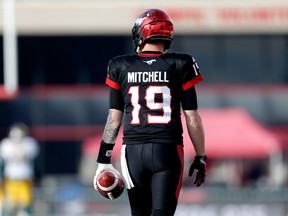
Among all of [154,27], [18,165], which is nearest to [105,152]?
[154,27]

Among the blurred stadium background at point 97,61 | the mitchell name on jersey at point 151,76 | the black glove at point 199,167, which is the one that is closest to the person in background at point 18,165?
the black glove at point 199,167

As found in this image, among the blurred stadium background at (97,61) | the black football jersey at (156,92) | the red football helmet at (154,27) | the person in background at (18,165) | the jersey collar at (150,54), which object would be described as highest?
the blurred stadium background at (97,61)

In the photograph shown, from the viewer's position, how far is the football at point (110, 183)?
24.0 ft

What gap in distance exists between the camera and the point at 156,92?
7133 millimetres

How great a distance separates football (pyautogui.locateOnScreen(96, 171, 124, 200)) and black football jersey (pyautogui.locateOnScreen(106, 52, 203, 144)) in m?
0.28

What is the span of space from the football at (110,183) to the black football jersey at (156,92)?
28 cm

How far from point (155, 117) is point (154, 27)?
0.61 meters

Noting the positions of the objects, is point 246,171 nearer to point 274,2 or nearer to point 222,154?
point 222,154

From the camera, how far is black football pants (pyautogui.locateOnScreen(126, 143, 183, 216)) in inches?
279

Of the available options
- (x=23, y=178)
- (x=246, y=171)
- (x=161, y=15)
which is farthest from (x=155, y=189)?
(x=246, y=171)

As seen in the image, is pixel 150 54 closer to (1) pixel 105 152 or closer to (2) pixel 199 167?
(1) pixel 105 152

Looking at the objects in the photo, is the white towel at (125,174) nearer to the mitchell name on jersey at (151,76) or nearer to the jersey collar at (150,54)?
the mitchell name on jersey at (151,76)

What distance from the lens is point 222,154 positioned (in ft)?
75.3

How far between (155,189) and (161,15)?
3.85 feet
